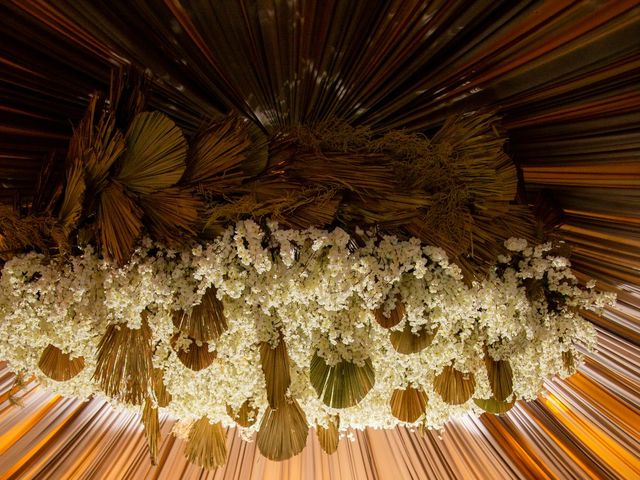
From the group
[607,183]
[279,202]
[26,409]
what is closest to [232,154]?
[279,202]

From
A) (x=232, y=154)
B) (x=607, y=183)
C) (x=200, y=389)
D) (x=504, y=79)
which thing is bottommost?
(x=200, y=389)

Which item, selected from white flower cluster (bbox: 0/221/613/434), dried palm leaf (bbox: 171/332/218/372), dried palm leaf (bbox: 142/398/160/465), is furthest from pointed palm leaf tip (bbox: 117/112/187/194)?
dried palm leaf (bbox: 142/398/160/465)

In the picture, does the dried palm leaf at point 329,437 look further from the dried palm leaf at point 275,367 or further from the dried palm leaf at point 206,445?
the dried palm leaf at point 275,367

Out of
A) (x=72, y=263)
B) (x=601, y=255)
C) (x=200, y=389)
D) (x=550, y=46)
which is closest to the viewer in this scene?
(x=550, y=46)

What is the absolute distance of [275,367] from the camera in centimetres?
161

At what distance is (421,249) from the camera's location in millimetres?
1584

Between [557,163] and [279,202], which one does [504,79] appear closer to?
[557,163]

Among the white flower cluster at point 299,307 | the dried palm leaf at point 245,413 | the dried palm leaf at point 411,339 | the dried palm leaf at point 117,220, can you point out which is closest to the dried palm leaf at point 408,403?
the white flower cluster at point 299,307

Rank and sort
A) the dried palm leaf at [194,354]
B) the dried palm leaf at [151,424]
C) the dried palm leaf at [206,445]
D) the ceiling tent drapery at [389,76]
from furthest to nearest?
1. the dried palm leaf at [206,445]
2. the dried palm leaf at [151,424]
3. the dried palm leaf at [194,354]
4. the ceiling tent drapery at [389,76]

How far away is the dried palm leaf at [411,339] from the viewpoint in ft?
5.43

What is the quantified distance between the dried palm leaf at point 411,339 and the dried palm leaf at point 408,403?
0.31m

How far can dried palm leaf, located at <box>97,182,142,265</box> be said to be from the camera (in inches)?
52.8

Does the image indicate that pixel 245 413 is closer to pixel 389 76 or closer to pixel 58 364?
pixel 58 364

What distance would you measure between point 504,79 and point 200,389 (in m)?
1.42
